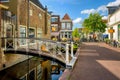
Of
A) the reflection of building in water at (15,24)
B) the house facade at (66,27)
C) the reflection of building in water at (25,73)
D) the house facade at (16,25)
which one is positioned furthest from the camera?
the house facade at (66,27)

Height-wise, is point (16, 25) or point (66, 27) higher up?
point (66, 27)

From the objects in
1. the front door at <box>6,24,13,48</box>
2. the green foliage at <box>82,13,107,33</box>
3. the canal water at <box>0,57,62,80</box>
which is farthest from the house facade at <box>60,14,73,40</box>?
the canal water at <box>0,57,62,80</box>

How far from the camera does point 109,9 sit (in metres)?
49.0

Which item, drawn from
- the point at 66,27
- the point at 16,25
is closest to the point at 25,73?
the point at 16,25

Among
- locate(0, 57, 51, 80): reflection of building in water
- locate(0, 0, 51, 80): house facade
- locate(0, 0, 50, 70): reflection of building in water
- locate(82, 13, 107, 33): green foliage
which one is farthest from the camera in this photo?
locate(82, 13, 107, 33): green foliage

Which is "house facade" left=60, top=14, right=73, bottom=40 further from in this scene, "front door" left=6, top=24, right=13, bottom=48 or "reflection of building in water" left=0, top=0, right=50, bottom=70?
"front door" left=6, top=24, right=13, bottom=48

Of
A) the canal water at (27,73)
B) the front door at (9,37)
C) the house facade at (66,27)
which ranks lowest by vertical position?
the canal water at (27,73)

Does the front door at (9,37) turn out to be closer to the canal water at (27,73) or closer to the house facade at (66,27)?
the canal water at (27,73)

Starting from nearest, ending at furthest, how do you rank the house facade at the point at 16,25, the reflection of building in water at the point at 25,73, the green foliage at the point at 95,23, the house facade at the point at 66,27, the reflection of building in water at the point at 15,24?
the reflection of building in water at the point at 25,73, the house facade at the point at 16,25, the reflection of building in water at the point at 15,24, the green foliage at the point at 95,23, the house facade at the point at 66,27

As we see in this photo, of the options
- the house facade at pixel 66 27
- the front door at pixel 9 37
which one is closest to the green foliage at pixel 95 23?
the house facade at pixel 66 27

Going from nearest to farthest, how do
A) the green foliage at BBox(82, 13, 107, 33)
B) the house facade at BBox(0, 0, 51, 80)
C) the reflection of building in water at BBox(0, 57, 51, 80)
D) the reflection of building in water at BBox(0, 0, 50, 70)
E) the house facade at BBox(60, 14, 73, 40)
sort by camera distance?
the reflection of building in water at BBox(0, 57, 51, 80) < the house facade at BBox(0, 0, 51, 80) < the reflection of building in water at BBox(0, 0, 50, 70) < the green foliage at BBox(82, 13, 107, 33) < the house facade at BBox(60, 14, 73, 40)

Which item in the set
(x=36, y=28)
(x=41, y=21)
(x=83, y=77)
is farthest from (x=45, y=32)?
(x=83, y=77)

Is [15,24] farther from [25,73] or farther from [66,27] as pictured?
[66,27]

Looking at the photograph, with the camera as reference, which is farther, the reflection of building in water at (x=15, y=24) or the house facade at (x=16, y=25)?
the reflection of building in water at (x=15, y=24)
